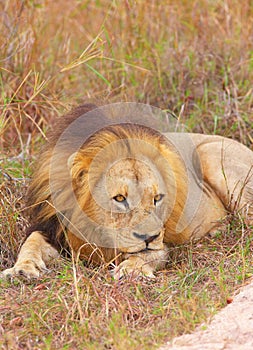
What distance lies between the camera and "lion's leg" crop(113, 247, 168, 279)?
397 centimetres

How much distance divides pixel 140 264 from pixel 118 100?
2.18m

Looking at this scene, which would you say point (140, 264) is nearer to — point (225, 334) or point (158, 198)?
point (158, 198)

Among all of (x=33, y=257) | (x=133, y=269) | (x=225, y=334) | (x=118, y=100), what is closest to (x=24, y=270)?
(x=33, y=257)

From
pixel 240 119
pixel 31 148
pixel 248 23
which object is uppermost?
pixel 248 23

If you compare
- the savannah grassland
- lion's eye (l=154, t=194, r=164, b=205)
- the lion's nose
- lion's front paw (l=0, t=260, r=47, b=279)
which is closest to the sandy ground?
the savannah grassland

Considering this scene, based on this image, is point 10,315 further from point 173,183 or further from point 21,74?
point 21,74

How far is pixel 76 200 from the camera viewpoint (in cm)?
407

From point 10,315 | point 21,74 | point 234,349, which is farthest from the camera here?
point 21,74

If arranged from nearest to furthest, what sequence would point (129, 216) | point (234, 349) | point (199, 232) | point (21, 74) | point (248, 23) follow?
point (234, 349) < point (129, 216) < point (199, 232) < point (21, 74) < point (248, 23)

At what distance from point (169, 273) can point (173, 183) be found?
52 cm

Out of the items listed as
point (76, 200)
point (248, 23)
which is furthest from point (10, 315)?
point (248, 23)

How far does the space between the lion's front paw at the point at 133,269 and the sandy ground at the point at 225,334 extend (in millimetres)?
666

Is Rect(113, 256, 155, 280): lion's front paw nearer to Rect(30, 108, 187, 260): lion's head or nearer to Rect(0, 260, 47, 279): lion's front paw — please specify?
Rect(30, 108, 187, 260): lion's head

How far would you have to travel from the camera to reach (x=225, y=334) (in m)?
3.19
